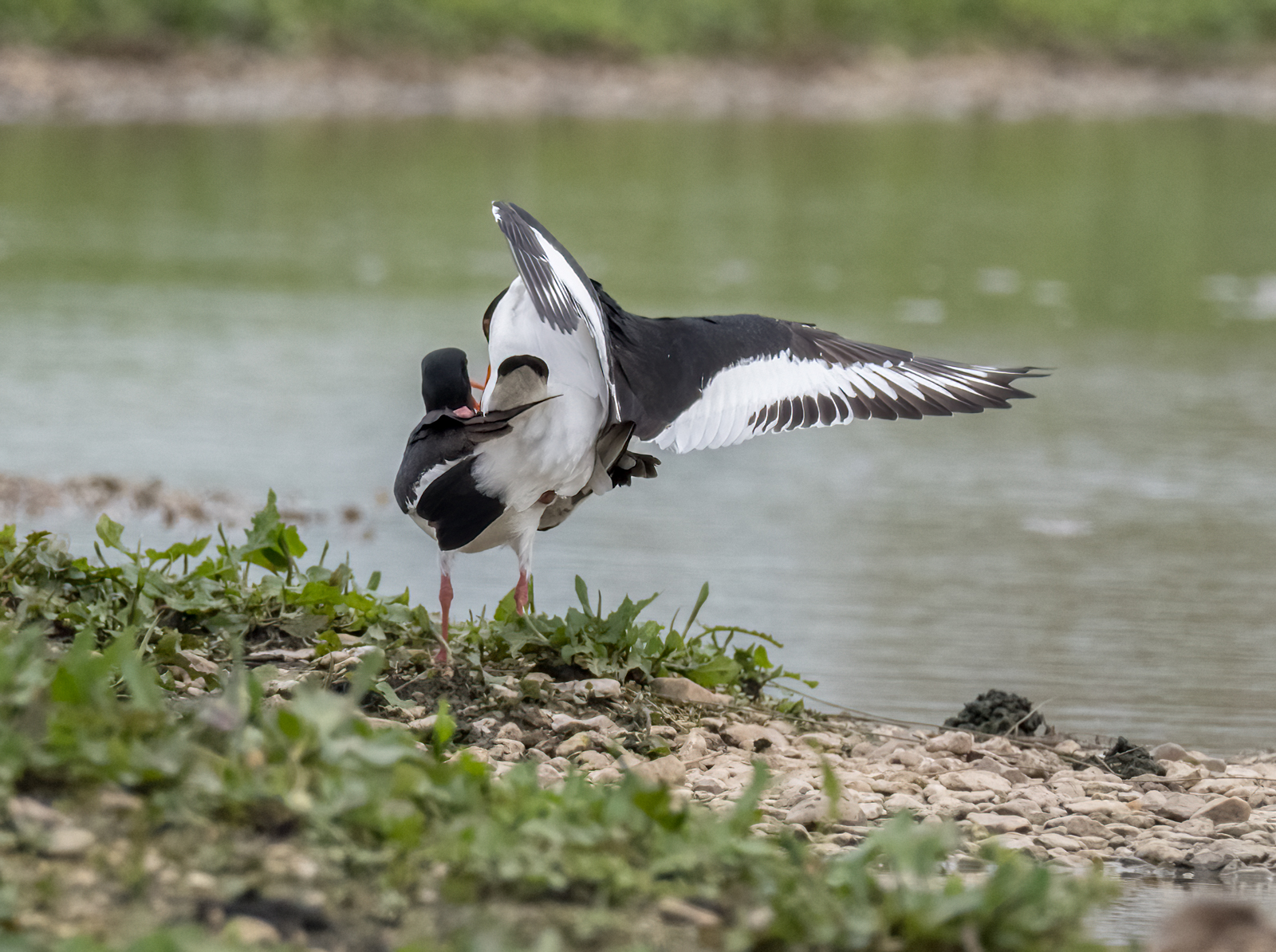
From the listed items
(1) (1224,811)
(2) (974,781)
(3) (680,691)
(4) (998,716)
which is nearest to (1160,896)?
(1) (1224,811)

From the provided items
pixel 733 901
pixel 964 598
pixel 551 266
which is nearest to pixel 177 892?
pixel 733 901

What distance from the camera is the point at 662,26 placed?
1490 inches

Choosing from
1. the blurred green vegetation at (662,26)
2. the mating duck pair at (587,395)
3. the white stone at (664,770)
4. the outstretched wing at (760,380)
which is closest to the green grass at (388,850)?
the white stone at (664,770)

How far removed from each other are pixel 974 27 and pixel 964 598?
38414 millimetres

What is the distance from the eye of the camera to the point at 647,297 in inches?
548

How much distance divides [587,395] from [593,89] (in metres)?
31.0

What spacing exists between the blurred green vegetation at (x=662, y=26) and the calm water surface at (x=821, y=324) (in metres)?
6.39

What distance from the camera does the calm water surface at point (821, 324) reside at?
6582mm

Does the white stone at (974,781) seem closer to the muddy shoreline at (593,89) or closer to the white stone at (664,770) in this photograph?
the white stone at (664,770)

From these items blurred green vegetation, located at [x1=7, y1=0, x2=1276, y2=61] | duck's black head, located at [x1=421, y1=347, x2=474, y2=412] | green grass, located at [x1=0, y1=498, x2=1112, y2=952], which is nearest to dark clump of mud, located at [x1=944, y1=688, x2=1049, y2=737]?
duck's black head, located at [x1=421, y1=347, x2=474, y2=412]

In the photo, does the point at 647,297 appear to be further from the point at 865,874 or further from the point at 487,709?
the point at 865,874

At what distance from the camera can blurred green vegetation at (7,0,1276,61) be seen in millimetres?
30328

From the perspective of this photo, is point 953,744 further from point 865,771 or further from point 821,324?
point 821,324

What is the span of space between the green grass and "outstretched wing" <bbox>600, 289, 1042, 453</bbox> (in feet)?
4.86
